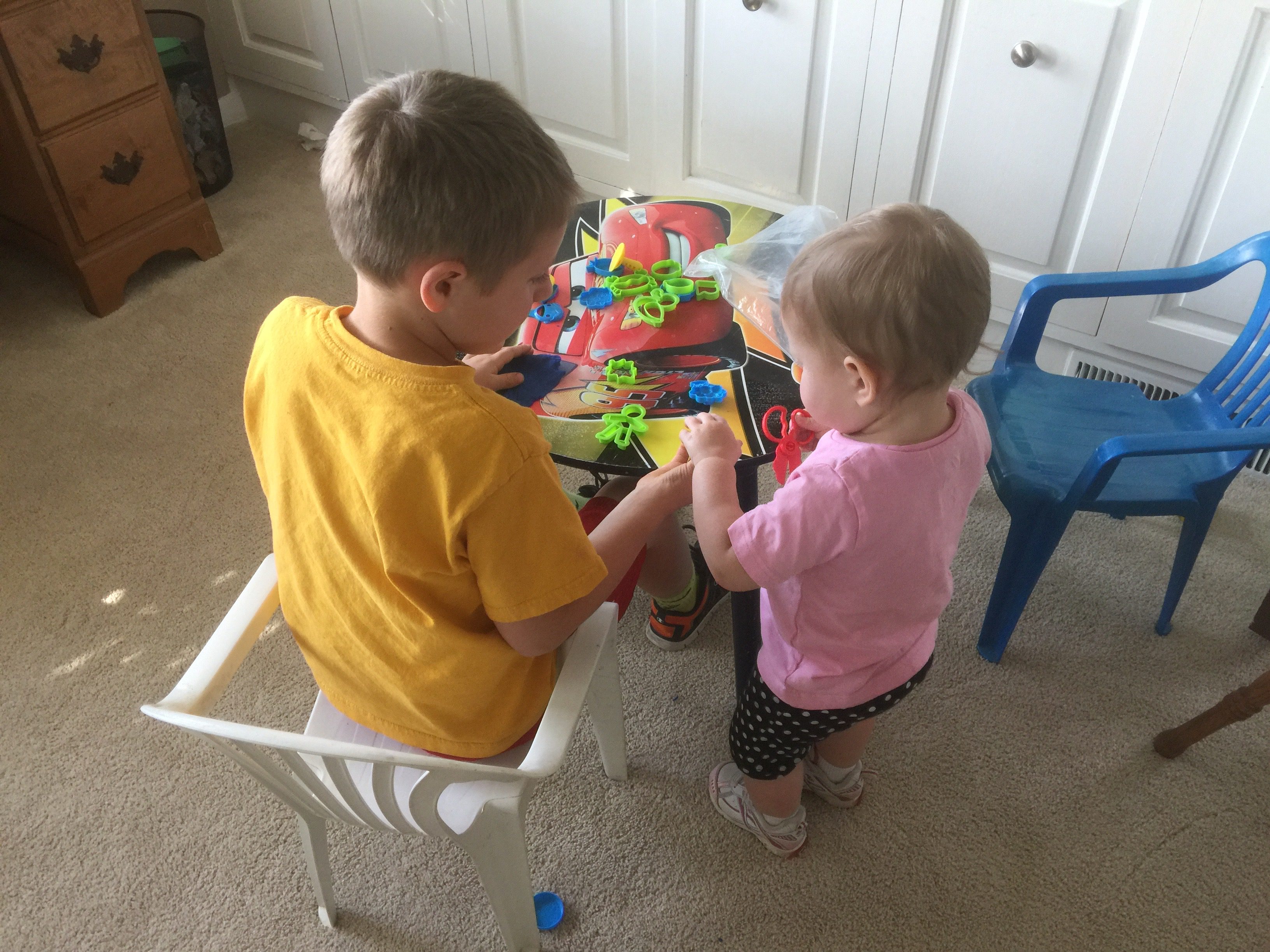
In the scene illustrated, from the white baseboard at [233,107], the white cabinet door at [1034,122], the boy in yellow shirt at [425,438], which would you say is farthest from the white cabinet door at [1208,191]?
the white baseboard at [233,107]

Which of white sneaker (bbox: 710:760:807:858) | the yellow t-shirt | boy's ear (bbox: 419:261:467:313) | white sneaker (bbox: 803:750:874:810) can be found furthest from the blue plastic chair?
boy's ear (bbox: 419:261:467:313)

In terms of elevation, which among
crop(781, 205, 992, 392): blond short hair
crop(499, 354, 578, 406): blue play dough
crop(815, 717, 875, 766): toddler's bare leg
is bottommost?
crop(815, 717, 875, 766): toddler's bare leg

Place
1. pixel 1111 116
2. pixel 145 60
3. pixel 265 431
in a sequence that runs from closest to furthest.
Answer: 1. pixel 265 431
2. pixel 1111 116
3. pixel 145 60

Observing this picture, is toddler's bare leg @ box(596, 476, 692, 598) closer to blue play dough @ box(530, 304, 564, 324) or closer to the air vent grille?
blue play dough @ box(530, 304, 564, 324)

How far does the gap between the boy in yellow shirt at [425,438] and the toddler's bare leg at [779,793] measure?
17.5 inches

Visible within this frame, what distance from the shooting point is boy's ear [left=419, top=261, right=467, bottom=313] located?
825 millimetres

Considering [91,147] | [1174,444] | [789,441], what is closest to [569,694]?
[789,441]

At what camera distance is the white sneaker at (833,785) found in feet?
4.63

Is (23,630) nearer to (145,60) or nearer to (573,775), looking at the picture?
(573,775)

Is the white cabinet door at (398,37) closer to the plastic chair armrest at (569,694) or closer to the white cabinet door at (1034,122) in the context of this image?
the white cabinet door at (1034,122)

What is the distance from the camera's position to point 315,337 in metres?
0.89

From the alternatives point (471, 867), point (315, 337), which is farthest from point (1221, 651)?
point (315, 337)

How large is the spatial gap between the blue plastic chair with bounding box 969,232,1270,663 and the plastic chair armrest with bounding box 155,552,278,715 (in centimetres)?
105

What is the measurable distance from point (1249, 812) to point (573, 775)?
990mm
